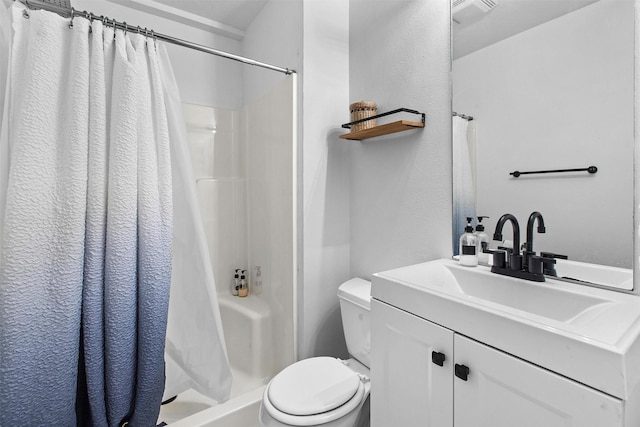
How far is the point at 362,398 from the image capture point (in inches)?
Answer: 46.3

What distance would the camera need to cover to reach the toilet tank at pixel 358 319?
1353mm

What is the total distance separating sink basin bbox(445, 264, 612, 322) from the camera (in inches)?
32.5

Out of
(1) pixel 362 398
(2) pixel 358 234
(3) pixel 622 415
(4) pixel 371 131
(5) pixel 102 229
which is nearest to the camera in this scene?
(3) pixel 622 415

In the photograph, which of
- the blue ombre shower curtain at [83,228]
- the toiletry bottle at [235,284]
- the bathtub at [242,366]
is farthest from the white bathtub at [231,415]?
the toiletry bottle at [235,284]

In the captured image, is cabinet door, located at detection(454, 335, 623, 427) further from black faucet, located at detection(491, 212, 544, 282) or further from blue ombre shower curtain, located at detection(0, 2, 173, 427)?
blue ombre shower curtain, located at detection(0, 2, 173, 427)

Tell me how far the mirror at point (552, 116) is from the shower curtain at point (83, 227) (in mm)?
1225

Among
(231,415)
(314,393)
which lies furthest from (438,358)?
(231,415)

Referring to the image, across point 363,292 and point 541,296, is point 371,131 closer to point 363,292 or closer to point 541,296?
point 363,292

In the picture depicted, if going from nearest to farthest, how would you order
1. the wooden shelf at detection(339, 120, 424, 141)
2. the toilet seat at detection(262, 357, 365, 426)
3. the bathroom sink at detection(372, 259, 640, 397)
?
the bathroom sink at detection(372, 259, 640, 397), the toilet seat at detection(262, 357, 365, 426), the wooden shelf at detection(339, 120, 424, 141)

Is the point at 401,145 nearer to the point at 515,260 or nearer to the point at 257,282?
Result: the point at 515,260

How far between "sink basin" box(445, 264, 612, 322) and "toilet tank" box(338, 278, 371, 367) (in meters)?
Answer: 0.43

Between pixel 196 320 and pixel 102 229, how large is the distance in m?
0.52

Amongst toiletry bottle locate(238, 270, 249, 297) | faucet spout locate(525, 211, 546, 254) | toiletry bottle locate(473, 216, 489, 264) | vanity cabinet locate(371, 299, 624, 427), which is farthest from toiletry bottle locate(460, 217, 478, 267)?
toiletry bottle locate(238, 270, 249, 297)

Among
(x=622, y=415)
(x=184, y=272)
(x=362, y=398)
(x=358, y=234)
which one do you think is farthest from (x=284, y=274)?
(x=622, y=415)
